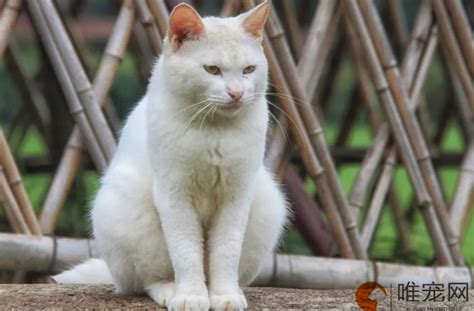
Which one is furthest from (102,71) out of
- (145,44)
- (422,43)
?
(145,44)

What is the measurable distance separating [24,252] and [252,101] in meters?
1.06

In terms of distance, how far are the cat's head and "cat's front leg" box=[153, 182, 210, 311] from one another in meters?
0.25

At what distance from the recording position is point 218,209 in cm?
246

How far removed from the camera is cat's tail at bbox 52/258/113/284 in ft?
9.34

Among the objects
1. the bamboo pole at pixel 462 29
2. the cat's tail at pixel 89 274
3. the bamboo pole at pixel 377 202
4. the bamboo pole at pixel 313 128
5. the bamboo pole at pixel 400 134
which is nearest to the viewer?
the cat's tail at pixel 89 274

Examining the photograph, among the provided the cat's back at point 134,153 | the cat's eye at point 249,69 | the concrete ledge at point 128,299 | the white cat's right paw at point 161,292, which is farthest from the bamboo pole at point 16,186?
the cat's eye at point 249,69

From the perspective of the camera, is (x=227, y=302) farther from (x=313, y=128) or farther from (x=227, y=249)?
(x=313, y=128)

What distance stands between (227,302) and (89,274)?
663 mm

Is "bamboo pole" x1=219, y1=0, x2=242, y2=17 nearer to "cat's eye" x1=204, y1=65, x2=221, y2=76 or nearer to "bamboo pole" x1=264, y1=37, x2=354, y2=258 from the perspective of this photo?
"bamboo pole" x1=264, y1=37, x2=354, y2=258

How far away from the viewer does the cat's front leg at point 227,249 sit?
2.43m

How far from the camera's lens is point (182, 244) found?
2396 mm

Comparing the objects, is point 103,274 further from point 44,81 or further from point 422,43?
point 44,81

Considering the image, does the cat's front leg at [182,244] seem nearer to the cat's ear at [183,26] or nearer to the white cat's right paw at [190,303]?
the white cat's right paw at [190,303]

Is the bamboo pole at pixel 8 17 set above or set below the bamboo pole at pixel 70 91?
above
